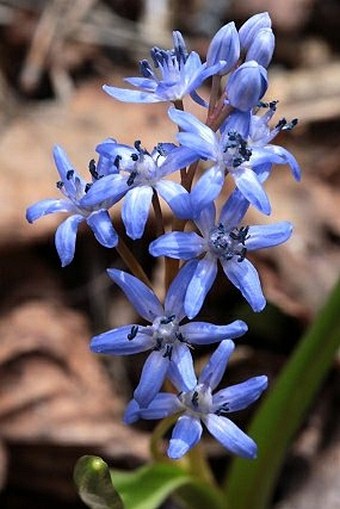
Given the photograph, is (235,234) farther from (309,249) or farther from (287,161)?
(309,249)

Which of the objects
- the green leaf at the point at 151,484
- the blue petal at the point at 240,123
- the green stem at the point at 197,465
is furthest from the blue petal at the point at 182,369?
the green stem at the point at 197,465

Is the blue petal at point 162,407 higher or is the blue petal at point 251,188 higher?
the blue petal at point 251,188

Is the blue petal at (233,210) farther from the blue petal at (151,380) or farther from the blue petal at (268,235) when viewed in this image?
the blue petal at (151,380)

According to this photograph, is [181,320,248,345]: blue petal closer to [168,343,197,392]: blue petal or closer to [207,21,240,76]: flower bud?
[168,343,197,392]: blue petal

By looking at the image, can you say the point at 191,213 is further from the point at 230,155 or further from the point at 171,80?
the point at 171,80

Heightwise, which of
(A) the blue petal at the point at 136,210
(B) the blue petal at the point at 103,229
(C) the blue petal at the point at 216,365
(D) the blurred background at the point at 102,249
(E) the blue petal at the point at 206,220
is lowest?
(D) the blurred background at the point at 102,249

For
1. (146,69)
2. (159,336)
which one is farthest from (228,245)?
(146,69)

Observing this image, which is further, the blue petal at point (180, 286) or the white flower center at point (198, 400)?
the white flower center at point (198, 400)
